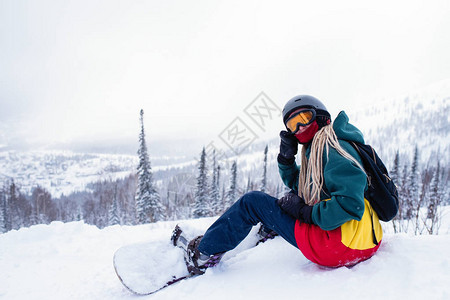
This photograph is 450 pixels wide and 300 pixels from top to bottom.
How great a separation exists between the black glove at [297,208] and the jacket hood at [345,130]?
0.71 metres

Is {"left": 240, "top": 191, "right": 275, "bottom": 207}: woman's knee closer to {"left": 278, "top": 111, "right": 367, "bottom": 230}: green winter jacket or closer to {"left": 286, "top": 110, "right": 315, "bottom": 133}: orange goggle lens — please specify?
{"left": 278, "top": 111, "right": 367, "bottom": 230}: green winter jacket

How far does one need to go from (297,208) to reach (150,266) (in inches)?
81.4

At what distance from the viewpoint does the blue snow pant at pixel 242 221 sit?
2203mm

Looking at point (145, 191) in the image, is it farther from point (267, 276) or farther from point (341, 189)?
point (341, 189)

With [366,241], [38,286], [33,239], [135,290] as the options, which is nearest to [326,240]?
[366,241]

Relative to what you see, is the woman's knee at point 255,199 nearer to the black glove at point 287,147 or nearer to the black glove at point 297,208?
the black glove at point 297,208

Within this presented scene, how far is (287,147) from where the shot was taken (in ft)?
8.00

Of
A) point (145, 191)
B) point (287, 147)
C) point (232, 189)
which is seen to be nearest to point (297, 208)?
point (287, 147)

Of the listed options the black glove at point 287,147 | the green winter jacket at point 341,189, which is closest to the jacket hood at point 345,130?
the green winter jacket at point 341,189

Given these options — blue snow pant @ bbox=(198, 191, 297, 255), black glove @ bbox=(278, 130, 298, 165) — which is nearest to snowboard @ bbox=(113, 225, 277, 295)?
blue snow pant @ bbox=(198, 191, 297, 255)

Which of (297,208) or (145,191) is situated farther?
(145,191)

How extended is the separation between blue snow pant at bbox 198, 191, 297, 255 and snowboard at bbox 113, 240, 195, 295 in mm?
559

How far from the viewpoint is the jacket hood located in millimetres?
1939

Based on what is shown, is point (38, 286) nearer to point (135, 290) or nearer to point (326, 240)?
point (135, 290)
